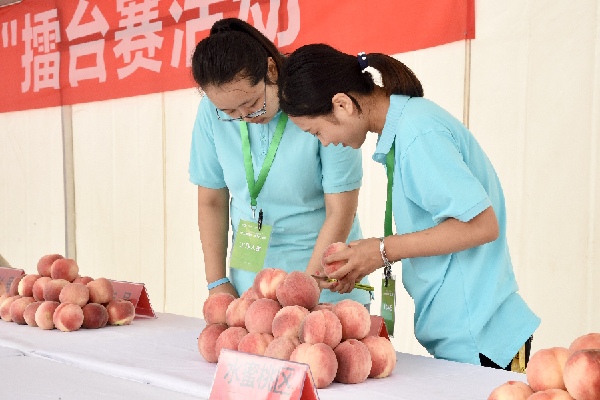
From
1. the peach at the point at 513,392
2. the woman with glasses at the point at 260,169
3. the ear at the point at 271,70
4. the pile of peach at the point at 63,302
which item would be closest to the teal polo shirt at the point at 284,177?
the woman with glasses at the point at 260,169

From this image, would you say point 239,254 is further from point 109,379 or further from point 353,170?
point 109,379

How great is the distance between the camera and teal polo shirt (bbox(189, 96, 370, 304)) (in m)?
1.78

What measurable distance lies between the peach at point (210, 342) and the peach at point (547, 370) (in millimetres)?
585

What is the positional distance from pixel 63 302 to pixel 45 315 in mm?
50

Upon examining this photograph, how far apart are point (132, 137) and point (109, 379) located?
10.7 ft

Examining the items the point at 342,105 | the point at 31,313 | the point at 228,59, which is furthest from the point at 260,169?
the point at 31,313

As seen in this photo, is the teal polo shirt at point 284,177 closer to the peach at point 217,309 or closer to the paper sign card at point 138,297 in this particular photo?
the paper sign card at point 138,297

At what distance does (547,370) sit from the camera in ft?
2.72

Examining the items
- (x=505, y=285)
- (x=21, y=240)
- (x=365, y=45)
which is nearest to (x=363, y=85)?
(x=505, y=285)

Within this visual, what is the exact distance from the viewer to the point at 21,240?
5.25 meters

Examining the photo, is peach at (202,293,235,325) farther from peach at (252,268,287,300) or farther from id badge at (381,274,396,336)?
id badge at (381,274,396,336)

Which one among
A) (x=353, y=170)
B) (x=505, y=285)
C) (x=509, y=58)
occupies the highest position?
(x=509, y=58)

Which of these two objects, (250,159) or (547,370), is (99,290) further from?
(547,370)

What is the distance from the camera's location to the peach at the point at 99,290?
1.64 m
